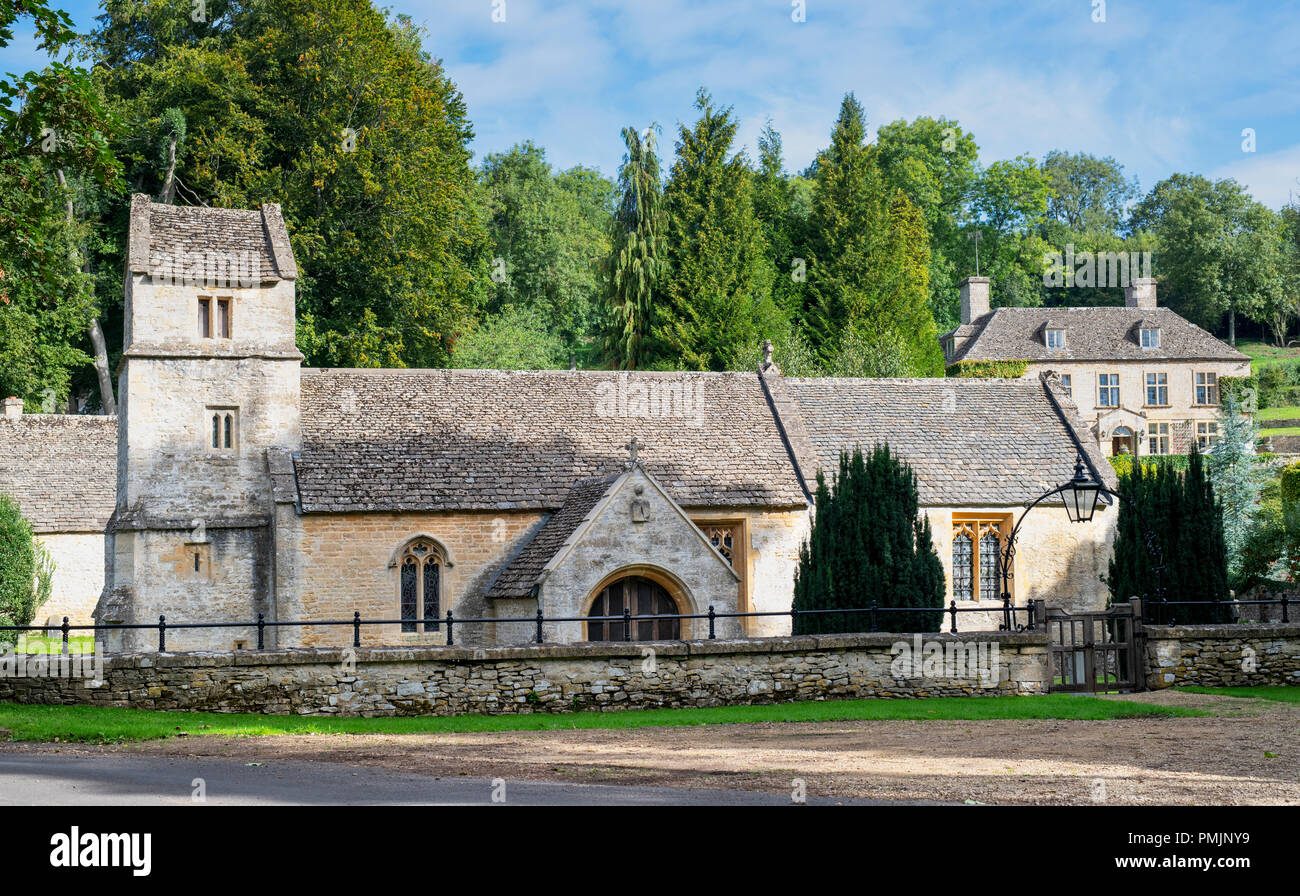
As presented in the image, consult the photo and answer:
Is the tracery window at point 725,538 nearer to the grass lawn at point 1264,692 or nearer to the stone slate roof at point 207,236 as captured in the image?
the grass lawn at point 1264,692

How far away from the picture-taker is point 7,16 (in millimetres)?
17672

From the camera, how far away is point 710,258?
2100 inches

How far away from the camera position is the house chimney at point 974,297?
75375 mm

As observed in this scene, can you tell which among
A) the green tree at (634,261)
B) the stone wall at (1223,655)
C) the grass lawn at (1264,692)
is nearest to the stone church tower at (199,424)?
the stone wall at (1223,655)

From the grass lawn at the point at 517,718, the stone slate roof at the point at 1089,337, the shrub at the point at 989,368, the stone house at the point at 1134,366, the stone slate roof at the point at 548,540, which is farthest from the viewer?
the stone slate roof at the point at 1089,337

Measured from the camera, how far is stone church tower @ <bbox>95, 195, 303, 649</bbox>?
1029 inches

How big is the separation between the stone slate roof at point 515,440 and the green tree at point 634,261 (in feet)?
69.0

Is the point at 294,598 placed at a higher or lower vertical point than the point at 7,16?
lower

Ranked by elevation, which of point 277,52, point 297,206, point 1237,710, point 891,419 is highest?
point 277,52

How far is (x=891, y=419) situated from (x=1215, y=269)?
70792 millimetres

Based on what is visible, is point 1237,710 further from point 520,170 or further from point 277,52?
point 520,170

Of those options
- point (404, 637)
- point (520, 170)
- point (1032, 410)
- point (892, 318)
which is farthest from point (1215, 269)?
point (404, 637)

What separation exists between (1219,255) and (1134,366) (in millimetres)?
29151

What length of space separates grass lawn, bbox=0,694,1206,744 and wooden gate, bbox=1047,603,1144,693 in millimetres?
1271
